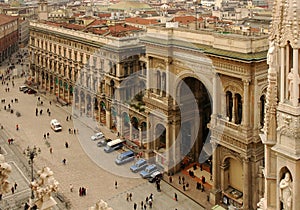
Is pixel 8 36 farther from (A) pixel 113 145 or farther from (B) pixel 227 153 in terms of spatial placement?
(B) pixel 227 153

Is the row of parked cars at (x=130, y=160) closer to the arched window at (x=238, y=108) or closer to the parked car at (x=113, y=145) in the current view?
the parked car at (x=113, y=145)

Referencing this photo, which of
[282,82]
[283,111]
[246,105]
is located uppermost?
[282,82]

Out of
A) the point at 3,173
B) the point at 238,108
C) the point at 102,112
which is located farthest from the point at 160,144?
the point at 3,173

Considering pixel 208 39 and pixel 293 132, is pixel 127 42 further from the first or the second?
pixel 293 132

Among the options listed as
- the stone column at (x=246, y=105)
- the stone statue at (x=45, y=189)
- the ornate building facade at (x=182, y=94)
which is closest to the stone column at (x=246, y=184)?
the ornate building facade at (x=182, y=94)

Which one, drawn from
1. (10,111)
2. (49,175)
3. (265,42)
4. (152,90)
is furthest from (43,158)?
(49,175)
